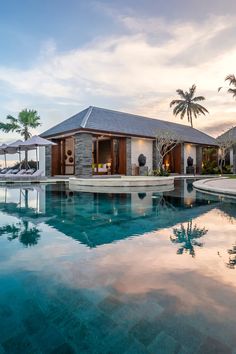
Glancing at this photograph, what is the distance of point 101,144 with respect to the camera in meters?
23.9

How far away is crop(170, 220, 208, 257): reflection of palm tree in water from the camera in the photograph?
3.92m

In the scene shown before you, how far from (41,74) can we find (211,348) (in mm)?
17809

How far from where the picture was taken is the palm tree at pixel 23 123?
94.8ft

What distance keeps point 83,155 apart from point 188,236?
544 inches

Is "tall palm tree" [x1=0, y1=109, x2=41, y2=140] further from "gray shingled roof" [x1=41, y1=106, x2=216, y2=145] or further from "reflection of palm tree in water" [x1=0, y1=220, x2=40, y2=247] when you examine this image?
"reflection of palm tree in water" [x1=0, y1=220, x2=40, y2=247]

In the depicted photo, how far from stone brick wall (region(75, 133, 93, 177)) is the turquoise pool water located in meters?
12.3

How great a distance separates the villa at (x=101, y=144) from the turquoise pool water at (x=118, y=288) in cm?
1283

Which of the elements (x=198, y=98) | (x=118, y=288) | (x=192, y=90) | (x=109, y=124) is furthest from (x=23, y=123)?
(x=118, y=288)

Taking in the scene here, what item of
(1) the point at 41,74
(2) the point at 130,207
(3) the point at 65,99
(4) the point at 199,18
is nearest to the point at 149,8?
(4) the point at 199,18

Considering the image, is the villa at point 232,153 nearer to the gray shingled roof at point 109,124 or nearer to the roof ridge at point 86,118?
the gray shingled roof at point 109,124

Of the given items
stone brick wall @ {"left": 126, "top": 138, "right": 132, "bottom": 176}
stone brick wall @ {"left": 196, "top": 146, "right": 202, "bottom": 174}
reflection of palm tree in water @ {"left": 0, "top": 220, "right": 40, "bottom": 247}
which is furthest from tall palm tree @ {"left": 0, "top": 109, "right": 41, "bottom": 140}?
reflection of palm tree in water @ {"left": 0, "top": 220, "right": 40, "bottom": 247}

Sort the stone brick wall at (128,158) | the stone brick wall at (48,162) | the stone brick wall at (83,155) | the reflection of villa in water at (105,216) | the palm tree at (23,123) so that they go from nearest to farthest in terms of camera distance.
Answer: the reflection of villa in water at (105,216)
the stone brick wall at (83,155)
the stone brick wall at (128,158)
the stone brick wall at (48,162)
the palm tree at (23,123)

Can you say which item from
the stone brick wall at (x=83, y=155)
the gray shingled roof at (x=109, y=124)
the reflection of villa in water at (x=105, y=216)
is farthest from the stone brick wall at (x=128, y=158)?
the reflection of villa in water at (x=105, y=216)

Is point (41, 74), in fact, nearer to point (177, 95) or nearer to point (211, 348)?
point (211, 348)
